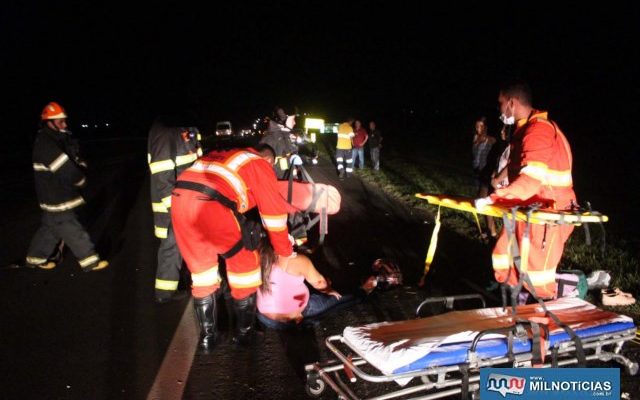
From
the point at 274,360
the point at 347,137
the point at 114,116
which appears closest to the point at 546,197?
the point at 274,360

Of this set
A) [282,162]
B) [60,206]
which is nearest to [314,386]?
[60,206]

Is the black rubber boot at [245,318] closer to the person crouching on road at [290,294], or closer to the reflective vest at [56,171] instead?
the person crouching on road at [290,294]

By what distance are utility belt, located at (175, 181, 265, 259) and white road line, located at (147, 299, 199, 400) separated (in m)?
0.89

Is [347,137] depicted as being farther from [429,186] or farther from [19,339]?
[19,339]

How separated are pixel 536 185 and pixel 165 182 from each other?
3.48 m

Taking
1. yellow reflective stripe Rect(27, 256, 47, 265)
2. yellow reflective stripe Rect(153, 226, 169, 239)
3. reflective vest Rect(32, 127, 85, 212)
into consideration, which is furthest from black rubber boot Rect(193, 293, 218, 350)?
yellow reflective stripe Rect(27, 256, 47, 265)

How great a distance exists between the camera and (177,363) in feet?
11.3

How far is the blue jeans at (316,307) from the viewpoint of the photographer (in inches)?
154

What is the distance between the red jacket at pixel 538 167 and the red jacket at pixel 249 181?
1.64m

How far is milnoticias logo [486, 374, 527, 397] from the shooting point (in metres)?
2.50

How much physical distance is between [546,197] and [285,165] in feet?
14.3

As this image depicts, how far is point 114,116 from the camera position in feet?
182

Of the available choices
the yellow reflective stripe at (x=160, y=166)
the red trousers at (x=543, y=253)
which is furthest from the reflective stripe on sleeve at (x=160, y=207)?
the red trousers at (x=543, y=253)

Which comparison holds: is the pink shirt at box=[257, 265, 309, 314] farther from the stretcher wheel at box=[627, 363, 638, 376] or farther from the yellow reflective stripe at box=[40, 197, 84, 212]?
the yellow reflective stripe at box=[40, 197, 84, 212]
